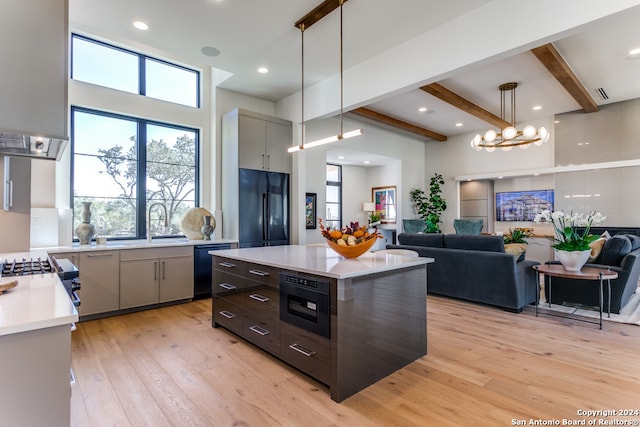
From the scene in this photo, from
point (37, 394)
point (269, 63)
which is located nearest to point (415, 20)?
point (269, 63)

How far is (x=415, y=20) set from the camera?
329 centimetres

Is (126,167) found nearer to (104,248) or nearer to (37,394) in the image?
(104,248)

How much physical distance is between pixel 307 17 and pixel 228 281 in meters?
2.77

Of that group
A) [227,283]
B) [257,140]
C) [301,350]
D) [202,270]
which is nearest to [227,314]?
[227,283]

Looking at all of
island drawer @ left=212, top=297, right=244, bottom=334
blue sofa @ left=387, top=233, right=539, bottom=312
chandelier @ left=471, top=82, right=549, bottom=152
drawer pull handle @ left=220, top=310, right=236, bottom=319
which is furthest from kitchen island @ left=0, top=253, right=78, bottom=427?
chandelier @ left=471, top=82, right=549, bottom=152

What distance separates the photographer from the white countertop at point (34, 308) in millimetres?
983

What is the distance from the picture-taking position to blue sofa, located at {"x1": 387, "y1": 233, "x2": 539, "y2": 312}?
3822 mm

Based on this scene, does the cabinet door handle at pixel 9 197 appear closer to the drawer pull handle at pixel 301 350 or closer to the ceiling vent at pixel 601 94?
the drawer pull handle at pixel 301 350

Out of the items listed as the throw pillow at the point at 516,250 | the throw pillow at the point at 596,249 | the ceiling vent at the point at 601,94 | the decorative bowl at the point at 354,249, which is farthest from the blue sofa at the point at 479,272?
the ceiling vent at the point at 601,94

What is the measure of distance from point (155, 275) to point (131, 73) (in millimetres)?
2921

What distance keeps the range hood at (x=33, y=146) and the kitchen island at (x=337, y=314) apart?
4.92 feet

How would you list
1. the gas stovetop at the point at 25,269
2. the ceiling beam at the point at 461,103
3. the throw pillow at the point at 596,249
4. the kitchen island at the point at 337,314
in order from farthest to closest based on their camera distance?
the ceiling beam at the point at 461,103, the throw pillow at the point at 596,249, the kitchen island at the point at 337,314, the gas stovetop at the point at 25,269

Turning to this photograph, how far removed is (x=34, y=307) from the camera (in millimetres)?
1139

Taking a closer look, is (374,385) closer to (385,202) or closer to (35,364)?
(35,364)
